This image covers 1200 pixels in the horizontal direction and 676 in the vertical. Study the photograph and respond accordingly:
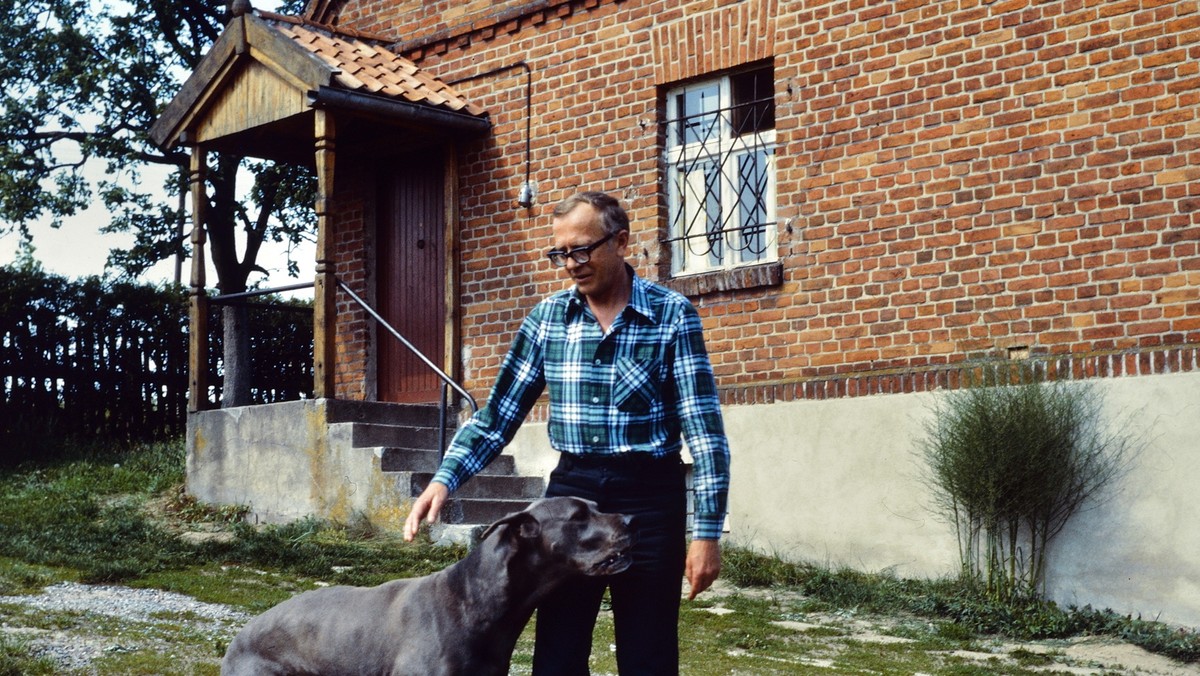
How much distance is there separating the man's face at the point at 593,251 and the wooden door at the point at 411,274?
8768 mm

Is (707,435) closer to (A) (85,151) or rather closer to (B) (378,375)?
(B) (378,375)

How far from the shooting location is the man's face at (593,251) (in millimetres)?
4273

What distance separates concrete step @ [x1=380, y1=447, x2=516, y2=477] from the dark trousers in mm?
7024

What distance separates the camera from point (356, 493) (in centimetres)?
1132

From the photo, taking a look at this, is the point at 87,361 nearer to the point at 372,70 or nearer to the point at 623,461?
the point at 372,70

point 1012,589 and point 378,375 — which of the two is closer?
point 1012,589

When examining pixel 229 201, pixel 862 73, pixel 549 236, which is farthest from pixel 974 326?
pixel 229 201

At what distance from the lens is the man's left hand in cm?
414

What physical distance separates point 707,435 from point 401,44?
1007 centimetres

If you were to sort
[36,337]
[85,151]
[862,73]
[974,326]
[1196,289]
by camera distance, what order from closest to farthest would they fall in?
[1196,289]
[974,326]
[862,73]
[36,337]
[85,151]

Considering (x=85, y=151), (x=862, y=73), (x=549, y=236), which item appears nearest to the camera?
(x=862, y=73)

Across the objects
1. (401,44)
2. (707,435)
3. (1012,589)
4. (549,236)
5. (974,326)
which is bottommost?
(1012,589)

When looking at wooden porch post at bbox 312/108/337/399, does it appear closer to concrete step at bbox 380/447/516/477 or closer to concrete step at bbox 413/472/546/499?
concrete step at bbox 380/447/516/477

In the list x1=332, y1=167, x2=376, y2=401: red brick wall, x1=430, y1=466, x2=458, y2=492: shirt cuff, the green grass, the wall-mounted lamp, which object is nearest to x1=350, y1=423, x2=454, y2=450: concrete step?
the green grass
